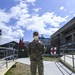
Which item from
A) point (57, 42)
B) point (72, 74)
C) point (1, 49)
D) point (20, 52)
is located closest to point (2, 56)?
point (1, 49)

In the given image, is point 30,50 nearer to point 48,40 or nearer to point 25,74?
point 25,74

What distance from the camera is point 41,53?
6.63m

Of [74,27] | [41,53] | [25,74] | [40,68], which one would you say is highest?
[74,27]

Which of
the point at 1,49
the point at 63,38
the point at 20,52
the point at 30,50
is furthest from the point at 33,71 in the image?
the point at 63,38

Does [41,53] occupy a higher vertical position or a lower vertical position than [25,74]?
higher

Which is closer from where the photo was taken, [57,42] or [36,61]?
[36,61]

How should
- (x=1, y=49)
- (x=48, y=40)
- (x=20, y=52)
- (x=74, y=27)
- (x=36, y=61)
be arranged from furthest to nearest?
(x=48, y=40) < (x=74, y=27) < (x=20, y=52) < (x=1, y=49) < (x=36, y=61)

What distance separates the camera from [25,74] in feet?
38.6

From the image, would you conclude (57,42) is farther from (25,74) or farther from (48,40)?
(25,74)

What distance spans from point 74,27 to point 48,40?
4151 cm

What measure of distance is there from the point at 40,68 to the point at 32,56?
43 cm

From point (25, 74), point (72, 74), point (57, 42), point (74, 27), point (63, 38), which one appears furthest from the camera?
point (57, 42)

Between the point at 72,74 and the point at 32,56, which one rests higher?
the point at 32,56

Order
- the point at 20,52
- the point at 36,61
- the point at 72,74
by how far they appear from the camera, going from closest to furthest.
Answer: the point at 36,61
the point at 72,74
the point at 20,52
